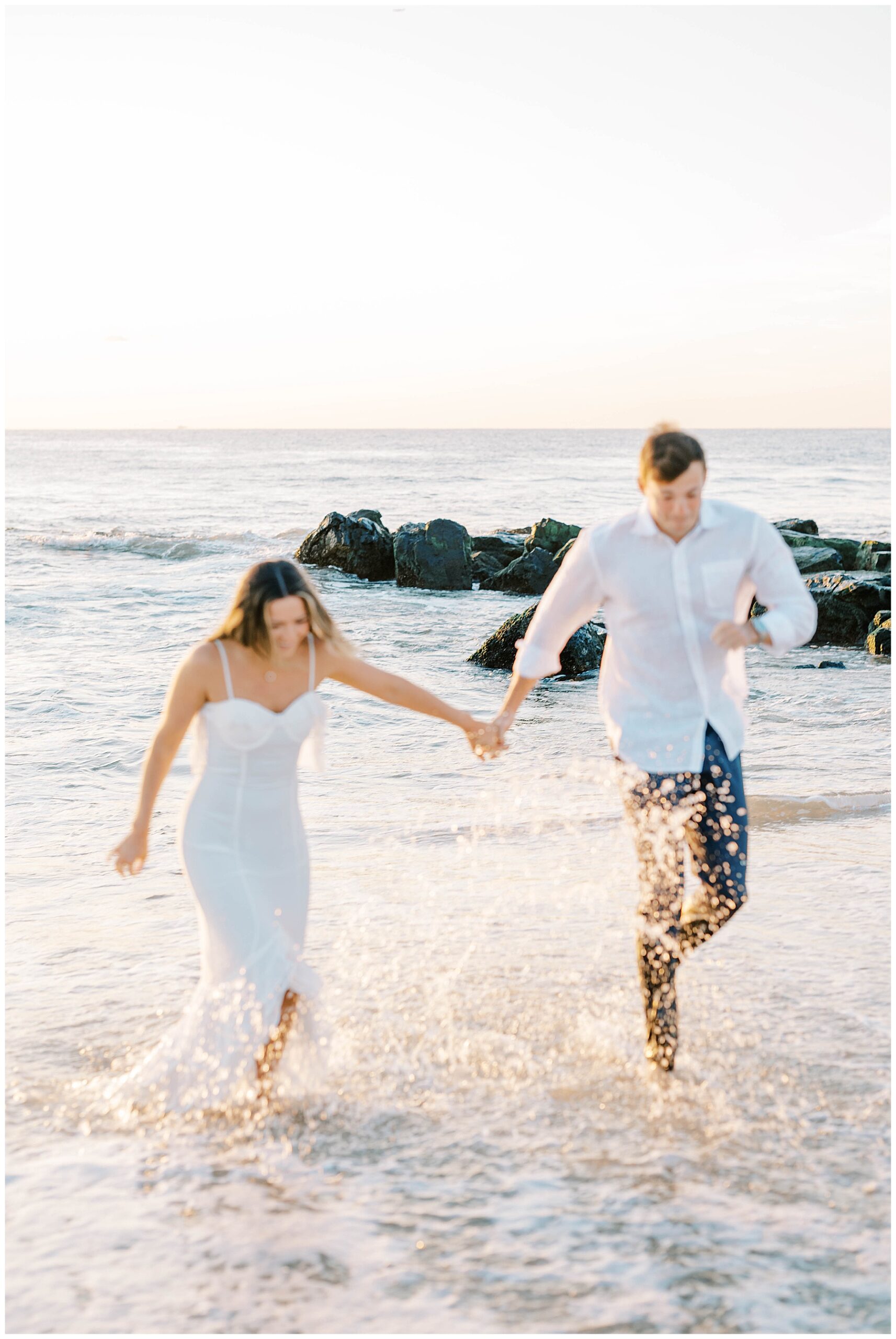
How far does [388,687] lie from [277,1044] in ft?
4.40

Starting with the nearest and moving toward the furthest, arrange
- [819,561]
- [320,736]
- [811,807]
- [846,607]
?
[320,736] < [811,807] < [846,607] < [819,561]

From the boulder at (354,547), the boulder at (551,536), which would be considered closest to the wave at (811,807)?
the boulder at (551,536)

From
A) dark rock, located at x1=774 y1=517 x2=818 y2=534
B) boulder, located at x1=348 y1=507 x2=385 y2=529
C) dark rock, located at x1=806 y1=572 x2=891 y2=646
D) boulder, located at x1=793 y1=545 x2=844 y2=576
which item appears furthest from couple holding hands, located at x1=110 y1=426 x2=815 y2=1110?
dark rock, located at x1=774 y1=517 x2=818 y2=534

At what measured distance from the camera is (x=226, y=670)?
13.0 feet

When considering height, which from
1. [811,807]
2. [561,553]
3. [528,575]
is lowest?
[811,807]

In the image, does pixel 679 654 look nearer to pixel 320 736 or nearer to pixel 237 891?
pixel 320 736

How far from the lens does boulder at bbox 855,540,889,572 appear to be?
21.4 meters

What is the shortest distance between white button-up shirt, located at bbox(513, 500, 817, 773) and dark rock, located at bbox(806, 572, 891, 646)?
11707 millimetres

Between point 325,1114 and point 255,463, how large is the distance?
243ft

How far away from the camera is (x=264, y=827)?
13.3 feet

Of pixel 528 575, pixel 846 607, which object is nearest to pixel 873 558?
pixel 528 575

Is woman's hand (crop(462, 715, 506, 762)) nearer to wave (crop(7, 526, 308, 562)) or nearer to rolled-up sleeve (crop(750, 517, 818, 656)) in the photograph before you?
rolled-up sleeve (crop(750, 517, 818, 656))

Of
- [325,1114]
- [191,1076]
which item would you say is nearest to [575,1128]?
[325,1114]

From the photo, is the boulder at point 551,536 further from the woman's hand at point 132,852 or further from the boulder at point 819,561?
the woman's hand at point 132,852
